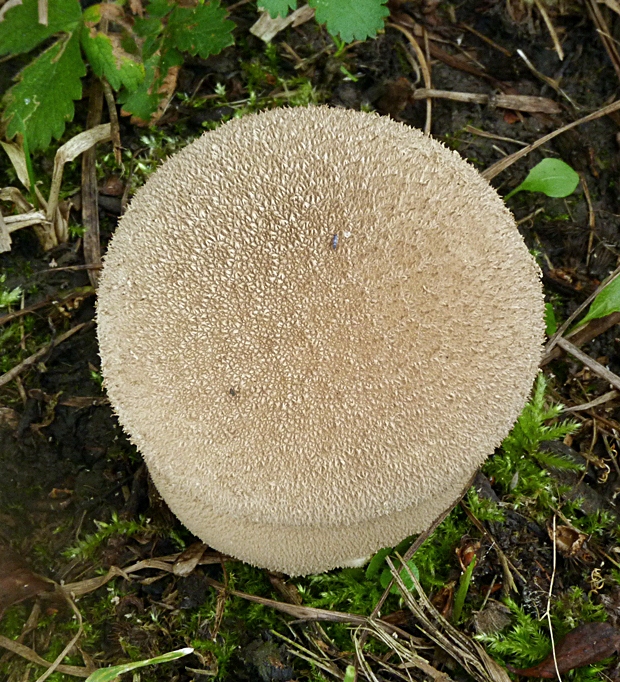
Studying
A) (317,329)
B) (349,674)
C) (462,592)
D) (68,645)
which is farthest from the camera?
(462,592)

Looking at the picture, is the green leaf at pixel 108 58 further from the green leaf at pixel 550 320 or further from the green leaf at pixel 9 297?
the green leaf at pixel 550 320

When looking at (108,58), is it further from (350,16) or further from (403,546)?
(403,546)

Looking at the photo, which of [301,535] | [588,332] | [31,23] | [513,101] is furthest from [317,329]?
[513,101]

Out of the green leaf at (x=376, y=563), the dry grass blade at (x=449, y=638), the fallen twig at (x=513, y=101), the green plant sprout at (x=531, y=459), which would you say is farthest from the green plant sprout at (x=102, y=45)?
the dry grass blade at (x=449, y=638)

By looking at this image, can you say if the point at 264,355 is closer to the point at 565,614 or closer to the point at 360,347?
the point at 360,347

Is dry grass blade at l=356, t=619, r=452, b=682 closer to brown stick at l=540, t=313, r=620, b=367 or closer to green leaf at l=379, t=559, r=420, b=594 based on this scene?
green leaf at l=379, t=559, r=420, b=594

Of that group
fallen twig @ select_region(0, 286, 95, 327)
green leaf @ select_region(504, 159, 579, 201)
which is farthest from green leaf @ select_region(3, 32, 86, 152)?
green leaf @ select_region(504, 159, 579, 201)
